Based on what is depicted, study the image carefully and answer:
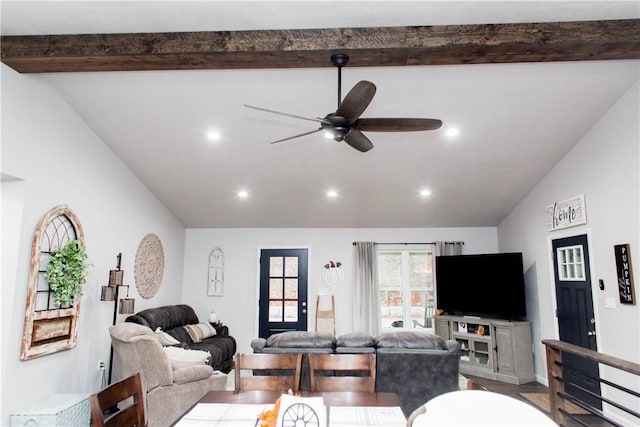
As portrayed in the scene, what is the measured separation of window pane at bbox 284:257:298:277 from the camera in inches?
300

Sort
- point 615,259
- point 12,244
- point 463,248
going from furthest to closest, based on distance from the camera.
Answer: point 463,248 → point 615,259 → point 12,244

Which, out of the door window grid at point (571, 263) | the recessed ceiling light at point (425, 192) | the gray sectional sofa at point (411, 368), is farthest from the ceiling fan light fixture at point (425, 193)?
the gray sectional sofa at point (411, 368)

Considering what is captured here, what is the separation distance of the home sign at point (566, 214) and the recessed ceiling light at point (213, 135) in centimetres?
444

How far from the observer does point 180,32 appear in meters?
3.18

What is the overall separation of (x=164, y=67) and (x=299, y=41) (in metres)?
1.19

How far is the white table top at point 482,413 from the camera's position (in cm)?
76

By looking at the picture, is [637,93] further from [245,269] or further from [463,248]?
[245,269]

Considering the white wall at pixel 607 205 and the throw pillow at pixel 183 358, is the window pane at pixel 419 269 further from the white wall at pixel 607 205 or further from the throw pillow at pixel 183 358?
the throw pillow at pixel 183 358

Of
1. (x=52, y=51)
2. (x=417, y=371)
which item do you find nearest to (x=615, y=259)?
(x=417, y=371)

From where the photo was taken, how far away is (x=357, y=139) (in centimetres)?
328

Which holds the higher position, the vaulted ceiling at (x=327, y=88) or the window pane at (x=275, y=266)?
the vaulted ceiling at (x=327, y=88)

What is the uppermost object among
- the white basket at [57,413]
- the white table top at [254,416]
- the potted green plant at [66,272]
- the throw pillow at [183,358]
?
the potted green plant at [66,272]

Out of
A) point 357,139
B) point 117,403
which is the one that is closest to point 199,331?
point 357,139

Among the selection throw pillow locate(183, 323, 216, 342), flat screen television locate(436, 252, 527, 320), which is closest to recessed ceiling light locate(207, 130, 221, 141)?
throw pillow locate(183, 323, 216, 342)
